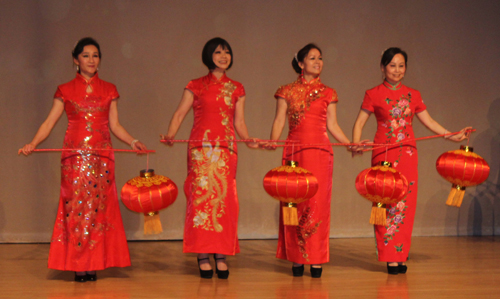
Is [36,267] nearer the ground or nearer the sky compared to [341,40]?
nearer the ground

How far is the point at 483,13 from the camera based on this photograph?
5.35 m

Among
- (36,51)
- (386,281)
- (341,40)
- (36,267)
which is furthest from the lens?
(341,40)

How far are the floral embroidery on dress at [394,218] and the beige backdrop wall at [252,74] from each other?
1775 mm

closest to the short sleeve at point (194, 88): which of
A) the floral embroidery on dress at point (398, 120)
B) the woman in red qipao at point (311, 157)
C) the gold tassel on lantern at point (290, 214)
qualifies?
the woman in red qipao at point (311, 157)

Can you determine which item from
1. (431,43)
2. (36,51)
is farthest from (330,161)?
(36,51)

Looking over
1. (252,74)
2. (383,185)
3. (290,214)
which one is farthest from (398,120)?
(252,74)

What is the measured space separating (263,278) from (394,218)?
0.97 m

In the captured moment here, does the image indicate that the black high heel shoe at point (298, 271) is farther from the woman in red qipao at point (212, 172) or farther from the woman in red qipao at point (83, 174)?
the woman in red qipao at point (83, 174)

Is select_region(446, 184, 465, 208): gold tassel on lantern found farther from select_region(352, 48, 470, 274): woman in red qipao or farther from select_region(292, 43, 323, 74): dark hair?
select_region(292, 43, 323, 74): dark hair

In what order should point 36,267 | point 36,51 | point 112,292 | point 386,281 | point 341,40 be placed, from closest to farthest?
point 112,292 < point 386,281 < point 36,267 < point 36,51 < point 341,40

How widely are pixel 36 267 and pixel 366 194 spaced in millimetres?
2354

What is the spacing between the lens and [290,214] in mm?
3039

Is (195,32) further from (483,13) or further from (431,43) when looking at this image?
(483,13)

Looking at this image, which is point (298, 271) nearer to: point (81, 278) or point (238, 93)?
point (238, 93)
